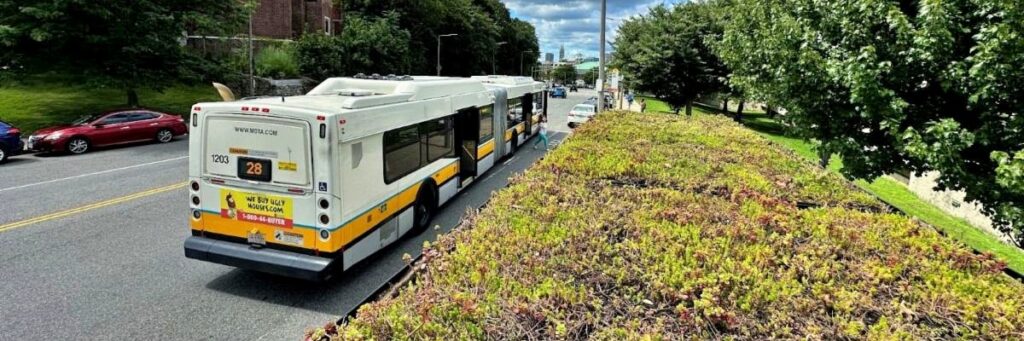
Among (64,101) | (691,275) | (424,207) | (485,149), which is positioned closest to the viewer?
(691,275)

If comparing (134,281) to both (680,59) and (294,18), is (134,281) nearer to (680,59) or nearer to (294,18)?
(680,59)

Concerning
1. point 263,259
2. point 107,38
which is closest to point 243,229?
point 263,259

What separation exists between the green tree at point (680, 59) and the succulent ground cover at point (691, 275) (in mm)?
24570

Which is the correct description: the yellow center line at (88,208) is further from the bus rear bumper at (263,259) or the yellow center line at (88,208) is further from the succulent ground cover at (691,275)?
the succulent ground cover at (691,275)

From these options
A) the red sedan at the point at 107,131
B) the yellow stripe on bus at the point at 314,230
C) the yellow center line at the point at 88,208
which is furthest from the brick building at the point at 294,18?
the yellow stripe on bus at the point at 314,230

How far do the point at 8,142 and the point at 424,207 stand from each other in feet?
48.7

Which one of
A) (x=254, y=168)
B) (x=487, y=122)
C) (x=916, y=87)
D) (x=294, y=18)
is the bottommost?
(x=254, y=168)

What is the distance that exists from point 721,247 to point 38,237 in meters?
10.3

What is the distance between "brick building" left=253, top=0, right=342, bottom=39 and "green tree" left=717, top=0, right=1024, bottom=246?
46.6 metres

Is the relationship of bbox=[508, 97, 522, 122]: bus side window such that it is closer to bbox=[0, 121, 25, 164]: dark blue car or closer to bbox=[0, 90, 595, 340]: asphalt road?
bbox=[0, 90, 595, 340]: asphalt road

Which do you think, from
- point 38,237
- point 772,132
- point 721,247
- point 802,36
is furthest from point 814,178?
point 772,132

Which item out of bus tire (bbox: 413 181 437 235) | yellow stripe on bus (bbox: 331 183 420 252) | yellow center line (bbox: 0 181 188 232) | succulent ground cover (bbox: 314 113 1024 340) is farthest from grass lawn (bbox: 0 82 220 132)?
succulent ground cover (bbox: 314 113 1024 340)

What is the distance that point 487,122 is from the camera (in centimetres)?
1517

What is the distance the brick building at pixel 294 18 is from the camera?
48.3m
